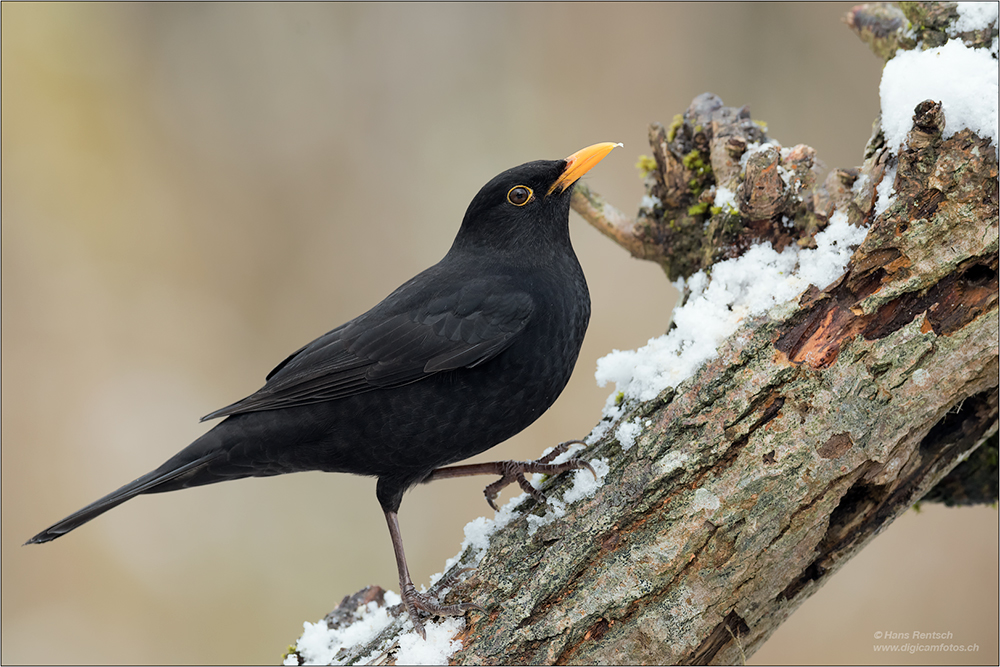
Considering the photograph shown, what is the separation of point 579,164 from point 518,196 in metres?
0.34

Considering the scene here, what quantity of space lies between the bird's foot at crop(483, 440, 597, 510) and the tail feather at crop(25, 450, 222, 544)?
4.29ft

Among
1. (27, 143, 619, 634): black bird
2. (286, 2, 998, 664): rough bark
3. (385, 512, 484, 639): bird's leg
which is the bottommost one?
(286, 2, 998, 664): rough bark

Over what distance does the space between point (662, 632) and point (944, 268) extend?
1617 mm

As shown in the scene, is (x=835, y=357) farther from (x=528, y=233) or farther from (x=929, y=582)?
(x=929, y=582)

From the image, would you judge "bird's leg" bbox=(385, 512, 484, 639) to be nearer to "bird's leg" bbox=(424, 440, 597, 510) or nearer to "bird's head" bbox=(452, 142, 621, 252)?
"bird's leg" bbox=(424, 440, 597, 510)

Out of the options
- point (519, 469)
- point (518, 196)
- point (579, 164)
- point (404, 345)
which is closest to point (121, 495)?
point (404, 345)

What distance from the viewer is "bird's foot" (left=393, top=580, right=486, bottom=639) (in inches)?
108

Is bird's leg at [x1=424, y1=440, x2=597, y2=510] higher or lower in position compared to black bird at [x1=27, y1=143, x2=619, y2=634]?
lower

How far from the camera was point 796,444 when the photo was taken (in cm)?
247

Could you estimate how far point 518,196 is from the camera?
11.6 ft

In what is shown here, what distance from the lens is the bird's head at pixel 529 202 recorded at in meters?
3.50

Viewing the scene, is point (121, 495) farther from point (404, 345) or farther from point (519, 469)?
point (519, 469)

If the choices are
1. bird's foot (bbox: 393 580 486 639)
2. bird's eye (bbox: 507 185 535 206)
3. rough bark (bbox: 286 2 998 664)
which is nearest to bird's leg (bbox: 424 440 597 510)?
rough bark (bbox: 286 2 998 664)

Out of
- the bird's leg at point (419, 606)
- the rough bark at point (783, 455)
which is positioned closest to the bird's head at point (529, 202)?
the rough bark at point (783, 455)
